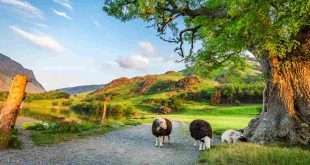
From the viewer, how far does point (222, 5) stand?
23.9 m

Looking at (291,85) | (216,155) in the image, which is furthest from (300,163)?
(291,85)

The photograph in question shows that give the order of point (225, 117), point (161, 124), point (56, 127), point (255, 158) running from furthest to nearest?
1. point (225, 117)
2. point (56, 127)
3. point (161, 124)
4. point (255, 158)

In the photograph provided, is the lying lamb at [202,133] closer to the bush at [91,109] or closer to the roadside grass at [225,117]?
the roadside grass at [225,117]

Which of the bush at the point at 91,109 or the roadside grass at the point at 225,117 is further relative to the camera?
the bush at the point at 91,109

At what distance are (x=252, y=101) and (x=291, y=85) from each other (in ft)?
495

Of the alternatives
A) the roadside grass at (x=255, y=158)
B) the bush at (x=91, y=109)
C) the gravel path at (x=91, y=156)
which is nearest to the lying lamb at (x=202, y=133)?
the gravel path at (x=91, y=156)

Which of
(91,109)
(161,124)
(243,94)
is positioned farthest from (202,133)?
(243,94)

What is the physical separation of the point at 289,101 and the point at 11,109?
1825 cm

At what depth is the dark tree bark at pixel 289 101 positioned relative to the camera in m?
20.4

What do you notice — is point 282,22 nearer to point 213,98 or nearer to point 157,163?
point 157,163

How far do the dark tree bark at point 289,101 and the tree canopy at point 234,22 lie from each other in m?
0.85

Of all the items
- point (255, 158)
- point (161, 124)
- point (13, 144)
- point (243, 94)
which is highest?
point (243, 94)

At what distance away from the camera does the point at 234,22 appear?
16875mm

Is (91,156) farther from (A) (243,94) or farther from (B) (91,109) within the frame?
(A) (243,94)
